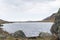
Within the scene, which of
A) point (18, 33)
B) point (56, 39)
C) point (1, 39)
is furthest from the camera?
point (18, 33)

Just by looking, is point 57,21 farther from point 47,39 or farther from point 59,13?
point 47,39

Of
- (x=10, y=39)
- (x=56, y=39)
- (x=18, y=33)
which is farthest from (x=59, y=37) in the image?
(x=18, y=33)

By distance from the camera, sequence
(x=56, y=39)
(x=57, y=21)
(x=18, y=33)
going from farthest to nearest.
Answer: (x=57, y=21), (x=18, y=33), (x=56, y=39)

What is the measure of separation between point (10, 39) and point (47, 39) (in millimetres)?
4917

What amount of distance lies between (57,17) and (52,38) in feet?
66.8

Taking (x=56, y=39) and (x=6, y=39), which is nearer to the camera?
(x=6, y=39)

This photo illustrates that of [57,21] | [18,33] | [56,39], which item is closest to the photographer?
[56,39]

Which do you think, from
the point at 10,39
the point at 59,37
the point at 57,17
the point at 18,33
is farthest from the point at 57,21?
the point at 10,39

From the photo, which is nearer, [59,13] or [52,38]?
[52,38]

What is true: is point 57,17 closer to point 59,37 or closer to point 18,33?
point 18,33

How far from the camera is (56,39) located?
112ft

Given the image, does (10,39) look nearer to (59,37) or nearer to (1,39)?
(1,39)

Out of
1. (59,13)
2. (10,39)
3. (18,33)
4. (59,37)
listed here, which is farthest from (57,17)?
(10,39)

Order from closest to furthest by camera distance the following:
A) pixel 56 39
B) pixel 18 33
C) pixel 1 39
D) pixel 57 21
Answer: pixel 1 39
pixel 56 39
pixel 18 33
pixel 57 21
